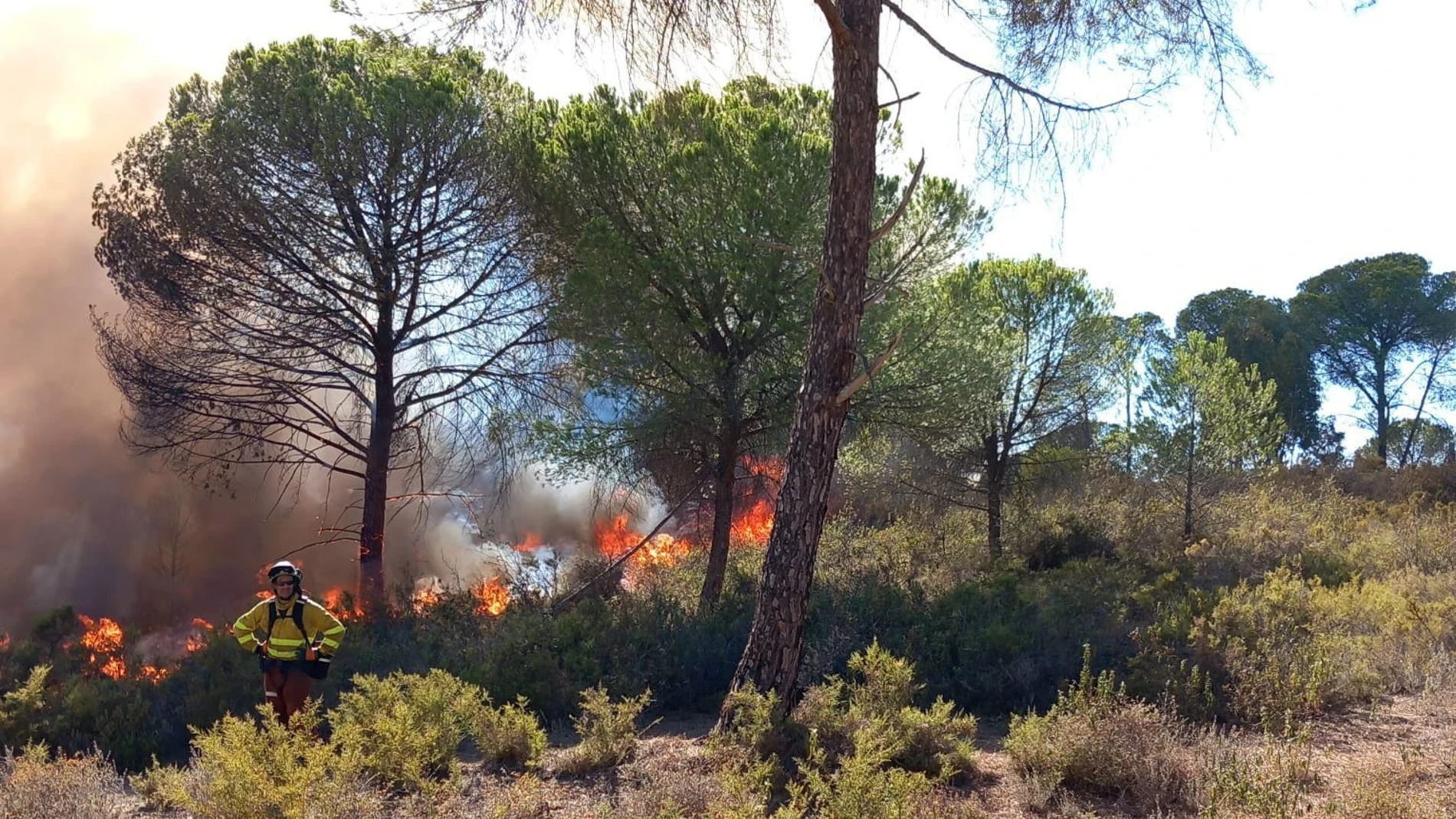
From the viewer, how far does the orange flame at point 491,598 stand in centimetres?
1442

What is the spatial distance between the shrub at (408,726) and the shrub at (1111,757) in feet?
11.3

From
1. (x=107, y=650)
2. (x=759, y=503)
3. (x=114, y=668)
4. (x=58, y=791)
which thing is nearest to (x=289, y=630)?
(x=58, y=791)

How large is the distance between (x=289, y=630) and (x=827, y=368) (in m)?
4.60

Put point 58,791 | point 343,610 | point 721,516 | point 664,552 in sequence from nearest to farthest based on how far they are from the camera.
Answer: point 58,791 → point 721,516 → point 343,610 → point 664,552

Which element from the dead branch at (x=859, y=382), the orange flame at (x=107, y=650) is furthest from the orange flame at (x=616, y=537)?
the dead branch at (x=859, y=382)

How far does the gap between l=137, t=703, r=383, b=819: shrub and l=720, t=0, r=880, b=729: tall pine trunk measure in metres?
2.78

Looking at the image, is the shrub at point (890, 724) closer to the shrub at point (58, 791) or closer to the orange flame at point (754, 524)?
the shrub at point (58, 791)

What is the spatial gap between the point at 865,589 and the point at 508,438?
6.79 metres

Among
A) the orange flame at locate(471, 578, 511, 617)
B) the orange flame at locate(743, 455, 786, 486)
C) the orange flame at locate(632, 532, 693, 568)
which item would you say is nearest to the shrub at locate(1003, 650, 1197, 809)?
the orange flame at locate(743, 455, 786, 486)

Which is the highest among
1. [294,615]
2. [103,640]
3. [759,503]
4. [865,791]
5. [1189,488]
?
[1189,488]

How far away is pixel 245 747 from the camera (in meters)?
5.88

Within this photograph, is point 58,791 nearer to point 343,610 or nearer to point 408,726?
point 408,726

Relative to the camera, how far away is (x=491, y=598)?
601 inches

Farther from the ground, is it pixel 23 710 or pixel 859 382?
pixel 859 382
